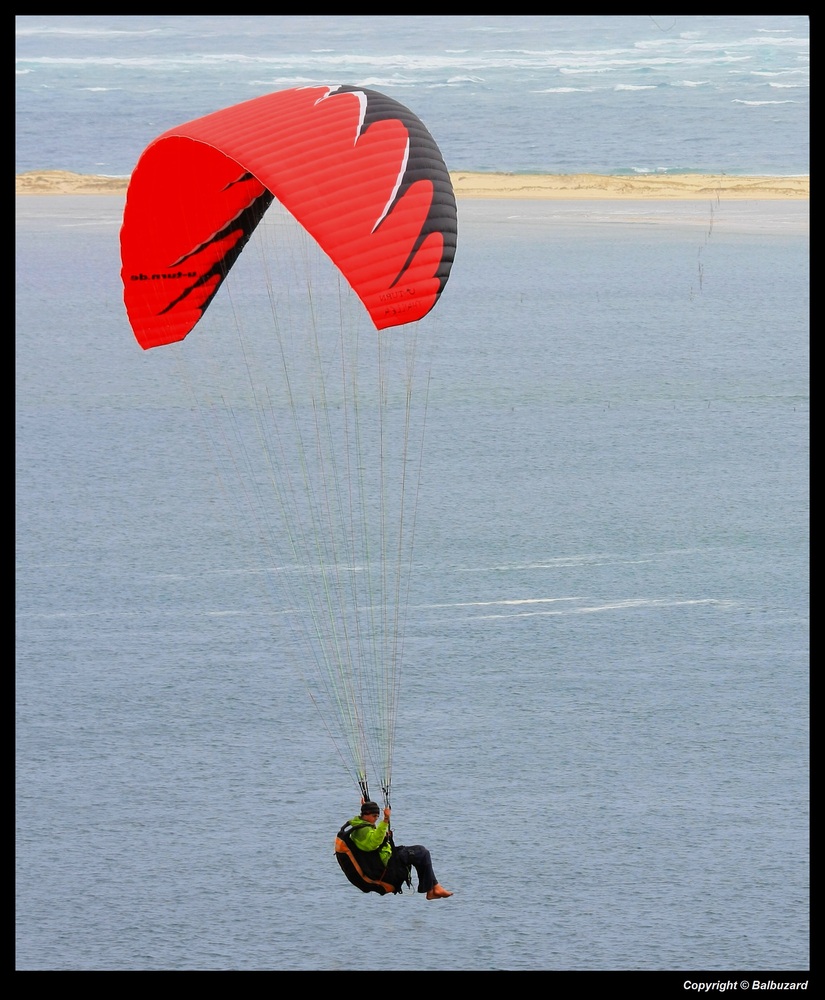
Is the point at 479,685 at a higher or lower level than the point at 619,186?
higher

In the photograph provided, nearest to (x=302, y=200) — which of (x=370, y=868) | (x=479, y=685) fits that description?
(x=370, y=868)

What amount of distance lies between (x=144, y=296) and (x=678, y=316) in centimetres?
8032

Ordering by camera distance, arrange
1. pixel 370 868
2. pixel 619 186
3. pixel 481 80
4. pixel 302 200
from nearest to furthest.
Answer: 1. pixel 302 200
2. pixel 370 868
3. pixel 619 186
4. pixel 481 80

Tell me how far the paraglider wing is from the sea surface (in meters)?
23.3

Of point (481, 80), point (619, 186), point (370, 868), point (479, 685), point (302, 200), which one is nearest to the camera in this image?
point (302, 200)

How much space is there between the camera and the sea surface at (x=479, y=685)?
42.1m

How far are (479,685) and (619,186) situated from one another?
7740cm

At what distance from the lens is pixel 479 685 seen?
5081 centimetres

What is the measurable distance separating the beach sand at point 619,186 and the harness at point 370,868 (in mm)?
102821

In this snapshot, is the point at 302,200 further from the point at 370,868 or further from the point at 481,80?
the point at 481,80

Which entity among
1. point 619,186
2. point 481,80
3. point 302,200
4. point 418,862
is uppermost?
point 302,200

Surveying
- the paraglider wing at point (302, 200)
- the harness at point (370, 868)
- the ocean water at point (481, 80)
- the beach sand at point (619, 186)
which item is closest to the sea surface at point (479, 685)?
the harness at point (370, 868)

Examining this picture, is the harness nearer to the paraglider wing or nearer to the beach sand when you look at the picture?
the paraglider wing
